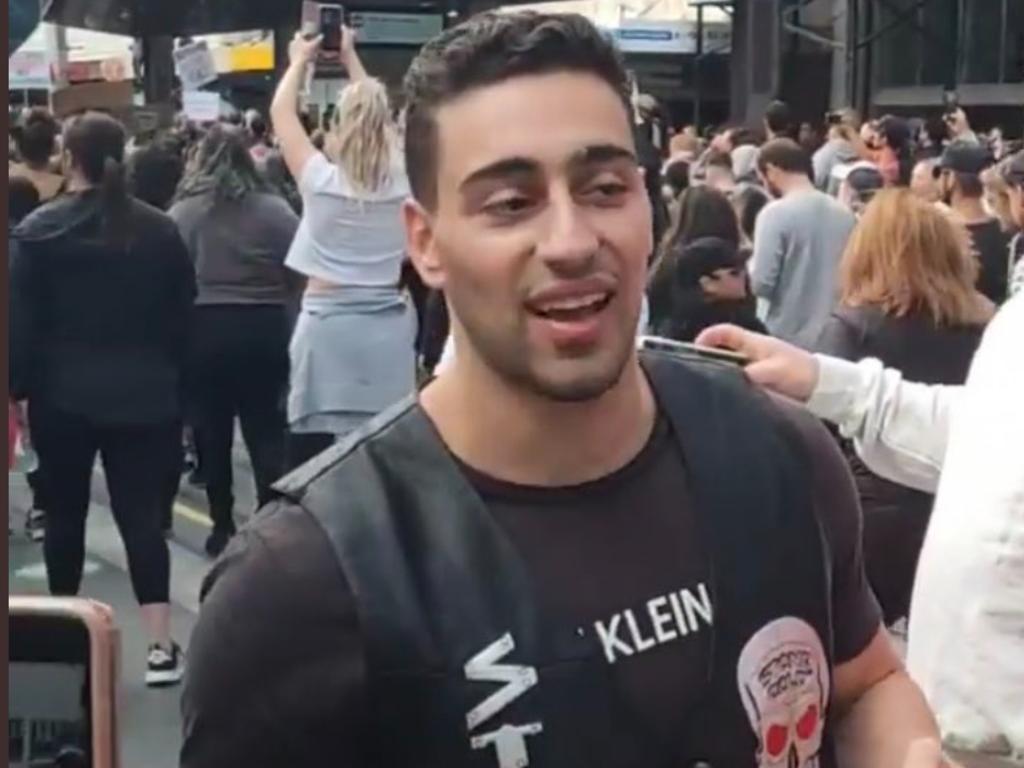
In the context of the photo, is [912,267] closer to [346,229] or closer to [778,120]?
[346,229]

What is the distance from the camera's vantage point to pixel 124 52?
3359 centimetres

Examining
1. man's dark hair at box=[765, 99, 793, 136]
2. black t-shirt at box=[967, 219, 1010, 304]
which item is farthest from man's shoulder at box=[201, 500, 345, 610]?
man's dark hair at box=[765, 99, 793, 136]

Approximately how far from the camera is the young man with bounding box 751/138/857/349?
8.15m

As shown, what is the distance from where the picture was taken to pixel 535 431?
195 centimetres

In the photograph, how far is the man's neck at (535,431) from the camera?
1.95 meters

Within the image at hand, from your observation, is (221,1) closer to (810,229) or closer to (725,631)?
(810,229)

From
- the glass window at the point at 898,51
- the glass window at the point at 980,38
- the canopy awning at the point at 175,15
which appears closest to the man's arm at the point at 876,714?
the canopy awning at the point at 175,15

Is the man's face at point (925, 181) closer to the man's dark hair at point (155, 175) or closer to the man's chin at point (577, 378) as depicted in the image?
the man's dark hair at point (155, 175)

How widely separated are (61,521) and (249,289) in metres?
1.70

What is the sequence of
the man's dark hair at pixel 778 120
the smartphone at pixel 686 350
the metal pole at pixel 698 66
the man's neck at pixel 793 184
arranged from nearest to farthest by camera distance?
1. the smartphone at pixel 686 350
2. the man's neck at pixel 793 184
3. the man's dark hair at pixel 778 120
4. the metal pole at pixel 698 66

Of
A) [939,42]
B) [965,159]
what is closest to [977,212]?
[965,159]

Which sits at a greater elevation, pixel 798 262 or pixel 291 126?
pixel 291 126

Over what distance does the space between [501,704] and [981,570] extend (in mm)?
956

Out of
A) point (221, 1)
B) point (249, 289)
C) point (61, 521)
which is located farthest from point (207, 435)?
point (221, 1)
